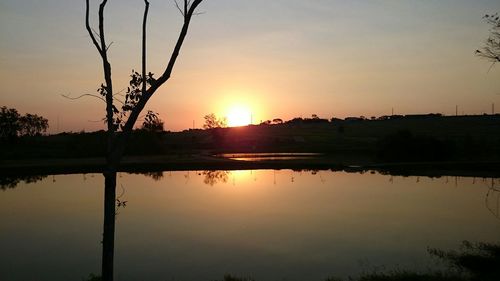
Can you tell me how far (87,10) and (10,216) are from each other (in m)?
20.9

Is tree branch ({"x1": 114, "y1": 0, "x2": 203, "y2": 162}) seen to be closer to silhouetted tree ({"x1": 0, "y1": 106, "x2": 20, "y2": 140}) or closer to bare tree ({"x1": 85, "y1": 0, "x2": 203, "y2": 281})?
bare tree ({"x1": 85, "y1": 0, "x2": 203, "y2": 281})

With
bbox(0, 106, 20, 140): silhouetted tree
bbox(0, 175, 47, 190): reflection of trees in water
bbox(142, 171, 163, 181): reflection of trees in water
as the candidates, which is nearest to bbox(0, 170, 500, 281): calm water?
bbox(0, 175, 47, 190): reflection of trees in water

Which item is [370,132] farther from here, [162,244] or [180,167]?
[162,244]

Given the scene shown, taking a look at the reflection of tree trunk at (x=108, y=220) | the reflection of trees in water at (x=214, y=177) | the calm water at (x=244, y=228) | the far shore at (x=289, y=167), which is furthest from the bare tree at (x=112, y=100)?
the far shore at (x=289, y=167)

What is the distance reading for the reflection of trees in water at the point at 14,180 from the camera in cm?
3869

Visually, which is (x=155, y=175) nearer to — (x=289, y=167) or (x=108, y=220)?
(x=289, y=167)

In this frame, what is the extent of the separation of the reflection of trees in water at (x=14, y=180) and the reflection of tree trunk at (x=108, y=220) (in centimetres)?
3343

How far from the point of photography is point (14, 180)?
1665 inches

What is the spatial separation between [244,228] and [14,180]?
96.8 feet

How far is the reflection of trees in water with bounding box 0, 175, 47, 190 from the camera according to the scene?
38688mm

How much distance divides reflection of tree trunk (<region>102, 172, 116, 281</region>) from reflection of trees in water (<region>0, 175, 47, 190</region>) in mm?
33426

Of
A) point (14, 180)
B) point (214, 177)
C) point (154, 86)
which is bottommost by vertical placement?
point (14, 180)

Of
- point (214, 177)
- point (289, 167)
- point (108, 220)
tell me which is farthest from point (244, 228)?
point (289, 167)

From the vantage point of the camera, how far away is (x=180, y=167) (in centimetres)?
5512
